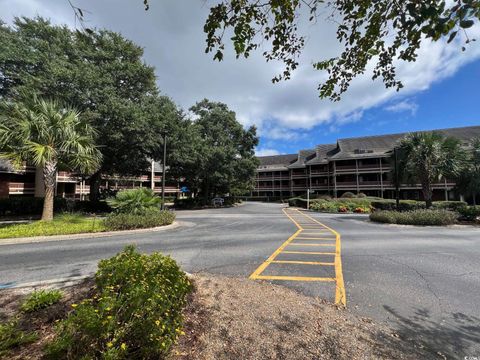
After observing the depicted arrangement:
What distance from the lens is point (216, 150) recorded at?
34.2 metres

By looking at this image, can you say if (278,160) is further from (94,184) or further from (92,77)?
(92,77)

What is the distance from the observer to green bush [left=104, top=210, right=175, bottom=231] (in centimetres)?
1307

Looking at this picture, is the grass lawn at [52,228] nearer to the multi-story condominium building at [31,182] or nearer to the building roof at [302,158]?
the multi-story condominium building at [31,182]

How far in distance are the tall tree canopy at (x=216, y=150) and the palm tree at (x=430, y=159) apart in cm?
1968

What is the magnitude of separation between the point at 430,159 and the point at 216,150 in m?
22.8

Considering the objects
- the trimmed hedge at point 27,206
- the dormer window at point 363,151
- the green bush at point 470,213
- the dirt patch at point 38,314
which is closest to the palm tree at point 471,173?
the green bush at point 470,213

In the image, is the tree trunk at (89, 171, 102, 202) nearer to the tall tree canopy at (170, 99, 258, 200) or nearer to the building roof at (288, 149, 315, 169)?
the tall tree canopy at (170, 99, 258, 200)

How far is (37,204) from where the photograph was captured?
65.2ft

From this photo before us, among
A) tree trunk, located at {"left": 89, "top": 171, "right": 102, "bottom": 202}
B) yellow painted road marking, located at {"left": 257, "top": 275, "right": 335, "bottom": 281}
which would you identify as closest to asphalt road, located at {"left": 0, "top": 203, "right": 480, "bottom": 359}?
yellow painted road marking, located at {"left": 257, "top": 275, "right": 335, "bottom": 281}

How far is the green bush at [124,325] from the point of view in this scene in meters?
2.25

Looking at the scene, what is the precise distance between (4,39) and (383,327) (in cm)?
2636

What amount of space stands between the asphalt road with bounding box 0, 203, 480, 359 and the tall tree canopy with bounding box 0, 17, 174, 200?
10754 millimetres

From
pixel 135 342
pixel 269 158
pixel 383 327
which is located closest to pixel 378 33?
pixel 383 327

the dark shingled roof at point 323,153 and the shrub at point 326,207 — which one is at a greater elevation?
the dark shingled roof at point 323,153
